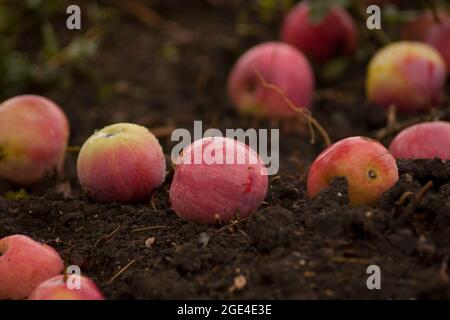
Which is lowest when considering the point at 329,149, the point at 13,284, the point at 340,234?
the point at 13,284

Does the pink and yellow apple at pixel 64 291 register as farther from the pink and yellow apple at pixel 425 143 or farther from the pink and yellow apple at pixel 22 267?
the pink and yellow apple at pixel 425 143

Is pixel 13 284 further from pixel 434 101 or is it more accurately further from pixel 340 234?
pixel 434 101

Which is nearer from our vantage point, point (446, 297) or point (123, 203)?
point (446, 297)

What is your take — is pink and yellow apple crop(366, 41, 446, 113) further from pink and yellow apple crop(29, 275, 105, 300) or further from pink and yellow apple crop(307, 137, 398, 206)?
pink and yellow apple crop(29, 275, 105, 300)

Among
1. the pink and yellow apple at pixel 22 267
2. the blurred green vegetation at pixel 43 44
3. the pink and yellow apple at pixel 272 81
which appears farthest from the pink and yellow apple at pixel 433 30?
the pink and yellow apple at pixel 22 267

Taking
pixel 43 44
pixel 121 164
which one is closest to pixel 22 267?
pixel 121 164

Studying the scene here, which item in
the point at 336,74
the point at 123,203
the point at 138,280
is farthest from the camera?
the point at 336,74

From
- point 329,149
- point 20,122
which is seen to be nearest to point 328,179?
point 329,149
